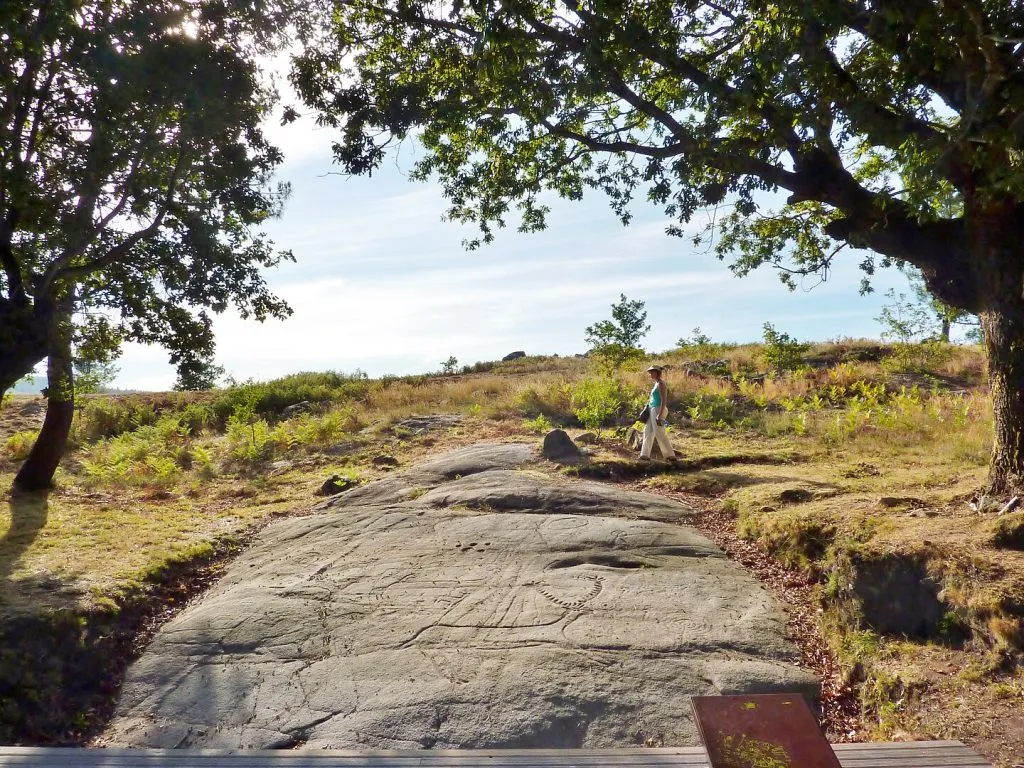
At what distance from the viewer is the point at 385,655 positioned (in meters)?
6.32

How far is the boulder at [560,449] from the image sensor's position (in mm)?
13852

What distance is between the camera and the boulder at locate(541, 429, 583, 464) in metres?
13.9

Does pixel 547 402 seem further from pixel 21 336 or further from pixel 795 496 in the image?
pixel 21 336

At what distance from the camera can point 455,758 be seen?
12.9 ft

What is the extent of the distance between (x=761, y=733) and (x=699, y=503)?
8.26 metres

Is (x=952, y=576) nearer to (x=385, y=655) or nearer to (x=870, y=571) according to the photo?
(x=870, y=571)

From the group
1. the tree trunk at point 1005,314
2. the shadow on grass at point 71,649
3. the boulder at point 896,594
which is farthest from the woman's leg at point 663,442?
the shadow on grass at point 71,649

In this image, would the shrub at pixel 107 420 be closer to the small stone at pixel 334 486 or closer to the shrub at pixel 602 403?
the small stone at pixel 334 486

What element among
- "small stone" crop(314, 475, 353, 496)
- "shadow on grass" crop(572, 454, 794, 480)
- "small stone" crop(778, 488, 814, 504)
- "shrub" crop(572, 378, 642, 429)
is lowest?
"small stone" crop(778, 488, 814, 504)

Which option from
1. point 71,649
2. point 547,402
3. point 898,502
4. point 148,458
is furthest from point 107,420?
point 898,502

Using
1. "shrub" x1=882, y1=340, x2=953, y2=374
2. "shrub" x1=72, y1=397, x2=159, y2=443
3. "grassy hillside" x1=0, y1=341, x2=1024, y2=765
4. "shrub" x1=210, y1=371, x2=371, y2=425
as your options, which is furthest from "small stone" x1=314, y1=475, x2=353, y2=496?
"shrub" x1=882, y1=340, x2=953, y2=374

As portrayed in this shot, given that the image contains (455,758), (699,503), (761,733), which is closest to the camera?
(761,733)

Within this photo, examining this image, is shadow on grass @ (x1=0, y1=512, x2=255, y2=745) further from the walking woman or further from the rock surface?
the walking woman

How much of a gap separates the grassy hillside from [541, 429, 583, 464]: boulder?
0.51m
